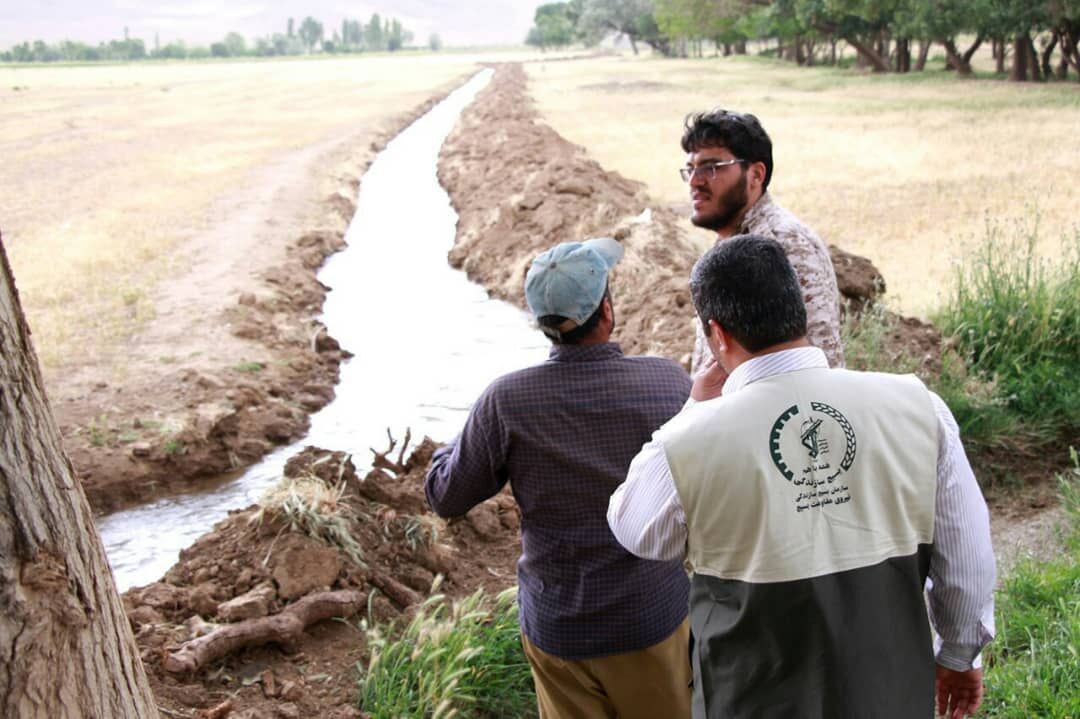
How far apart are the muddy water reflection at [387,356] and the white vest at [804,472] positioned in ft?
17.7

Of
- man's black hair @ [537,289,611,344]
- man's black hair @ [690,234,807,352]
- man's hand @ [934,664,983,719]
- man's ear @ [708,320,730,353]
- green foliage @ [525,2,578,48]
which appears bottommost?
man's hand @ [934,664,983,719]

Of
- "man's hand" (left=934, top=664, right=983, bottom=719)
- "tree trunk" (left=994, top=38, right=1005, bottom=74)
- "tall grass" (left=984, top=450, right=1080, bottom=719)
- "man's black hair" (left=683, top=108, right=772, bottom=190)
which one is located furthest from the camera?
"tree trunk" (left=994, top=38, right=1005, bottom=74)

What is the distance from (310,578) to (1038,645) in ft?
10.3

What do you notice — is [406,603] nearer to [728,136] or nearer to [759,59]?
[728,136]

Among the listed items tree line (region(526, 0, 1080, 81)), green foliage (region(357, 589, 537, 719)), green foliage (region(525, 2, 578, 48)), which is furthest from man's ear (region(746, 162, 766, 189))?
green foliage (region(525, 2, 578, 48))

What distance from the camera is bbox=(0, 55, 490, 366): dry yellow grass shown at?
496 inches

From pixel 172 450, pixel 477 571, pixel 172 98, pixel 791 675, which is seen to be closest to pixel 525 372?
pixel 791 675

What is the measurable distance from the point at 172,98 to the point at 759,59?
4206cm

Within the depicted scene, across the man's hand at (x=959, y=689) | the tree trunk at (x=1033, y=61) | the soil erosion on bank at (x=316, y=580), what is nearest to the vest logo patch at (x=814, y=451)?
the man's hand at (x=959, y=689)

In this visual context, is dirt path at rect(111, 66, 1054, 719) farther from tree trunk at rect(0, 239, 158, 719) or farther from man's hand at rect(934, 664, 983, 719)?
man's hand at rect(934, 664, 983, 719)

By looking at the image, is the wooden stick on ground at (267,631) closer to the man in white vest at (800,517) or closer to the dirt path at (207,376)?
the man in white vest at (800,517)

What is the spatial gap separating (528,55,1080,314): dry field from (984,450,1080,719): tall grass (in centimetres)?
494

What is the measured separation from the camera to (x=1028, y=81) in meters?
40.1

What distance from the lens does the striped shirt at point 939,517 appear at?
2199 millimetres
